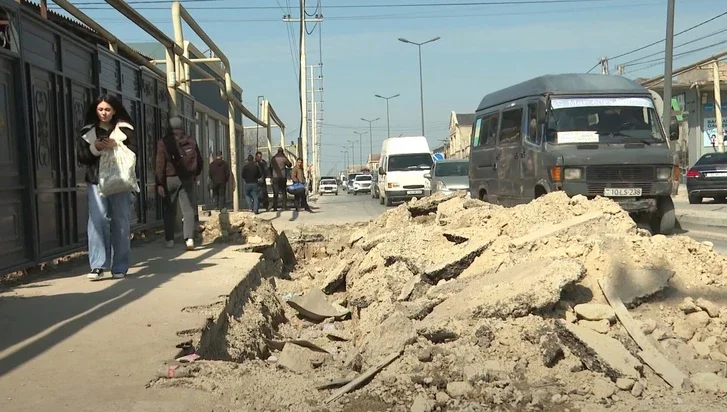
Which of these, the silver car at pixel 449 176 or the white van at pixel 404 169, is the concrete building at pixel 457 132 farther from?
the silver car at pixel 449 176

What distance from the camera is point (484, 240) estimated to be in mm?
7672

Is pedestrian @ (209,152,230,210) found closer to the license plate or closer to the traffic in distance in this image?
the traffic in distance

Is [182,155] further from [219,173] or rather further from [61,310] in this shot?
[219,173]

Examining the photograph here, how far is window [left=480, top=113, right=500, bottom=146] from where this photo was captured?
43.2 ft

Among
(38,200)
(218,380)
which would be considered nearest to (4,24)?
(38,200)

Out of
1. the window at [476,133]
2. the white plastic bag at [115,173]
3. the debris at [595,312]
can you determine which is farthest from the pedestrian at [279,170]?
the debris at [595,312]

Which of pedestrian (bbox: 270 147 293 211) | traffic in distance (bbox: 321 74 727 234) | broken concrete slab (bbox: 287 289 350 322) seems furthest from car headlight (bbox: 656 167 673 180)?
pedestrian (bbox: 270 147 293 211)

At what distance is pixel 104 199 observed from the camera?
23.2ft

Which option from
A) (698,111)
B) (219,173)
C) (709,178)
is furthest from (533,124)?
(698,111)

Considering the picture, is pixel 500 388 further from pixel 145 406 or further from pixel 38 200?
pixel 38 200

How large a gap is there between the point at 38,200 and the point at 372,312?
11.7 feet

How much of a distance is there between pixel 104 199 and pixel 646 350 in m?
5.14

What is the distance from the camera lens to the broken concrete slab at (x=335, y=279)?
371 inches

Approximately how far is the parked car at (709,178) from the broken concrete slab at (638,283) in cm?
1659
